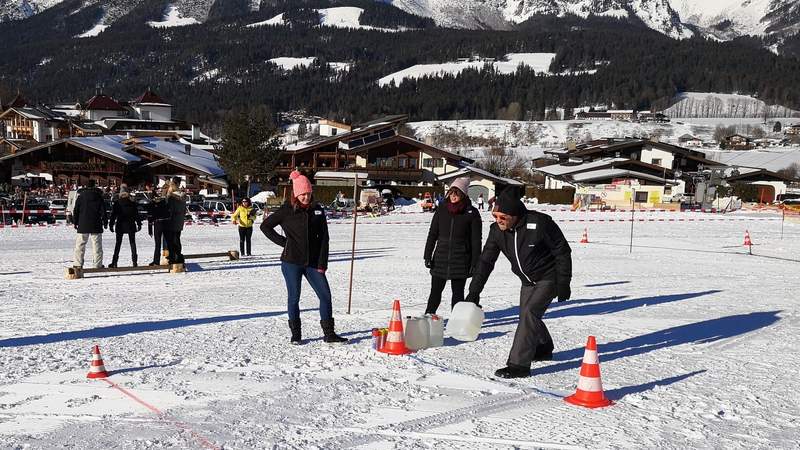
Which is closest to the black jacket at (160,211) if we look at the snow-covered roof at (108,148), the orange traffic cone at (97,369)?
the orange traffic cone at (97,369)

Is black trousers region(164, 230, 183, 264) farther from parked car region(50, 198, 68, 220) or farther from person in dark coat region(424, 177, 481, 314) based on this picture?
parked car region(50, 198, 68, 220)

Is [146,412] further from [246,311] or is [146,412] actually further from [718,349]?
[718,349]

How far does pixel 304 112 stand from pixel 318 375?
171927mm

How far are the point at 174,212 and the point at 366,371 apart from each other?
26.3 feet

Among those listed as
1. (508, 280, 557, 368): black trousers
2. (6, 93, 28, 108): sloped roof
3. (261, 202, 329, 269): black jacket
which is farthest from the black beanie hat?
(6, 93, 28, 108): sloped roof

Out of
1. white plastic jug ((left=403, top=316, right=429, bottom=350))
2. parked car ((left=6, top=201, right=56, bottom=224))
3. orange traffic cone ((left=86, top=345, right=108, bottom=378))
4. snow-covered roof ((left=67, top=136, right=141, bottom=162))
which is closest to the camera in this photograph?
orange traffic cone ((left=86, top=345, right=108, bottom=378))

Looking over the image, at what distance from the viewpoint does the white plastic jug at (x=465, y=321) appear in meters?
6.83

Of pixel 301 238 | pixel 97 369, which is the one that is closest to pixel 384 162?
pixel 301 238

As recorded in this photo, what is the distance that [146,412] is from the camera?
4.75 metres

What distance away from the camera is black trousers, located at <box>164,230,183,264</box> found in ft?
41.7

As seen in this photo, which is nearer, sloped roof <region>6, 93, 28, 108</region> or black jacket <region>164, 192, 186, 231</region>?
black jacket <region>164, 192, 186, 231</region>

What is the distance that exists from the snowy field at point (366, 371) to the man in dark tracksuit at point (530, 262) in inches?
11.9

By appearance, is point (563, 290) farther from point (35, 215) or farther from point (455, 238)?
point (35, 215)

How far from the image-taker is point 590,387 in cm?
513
